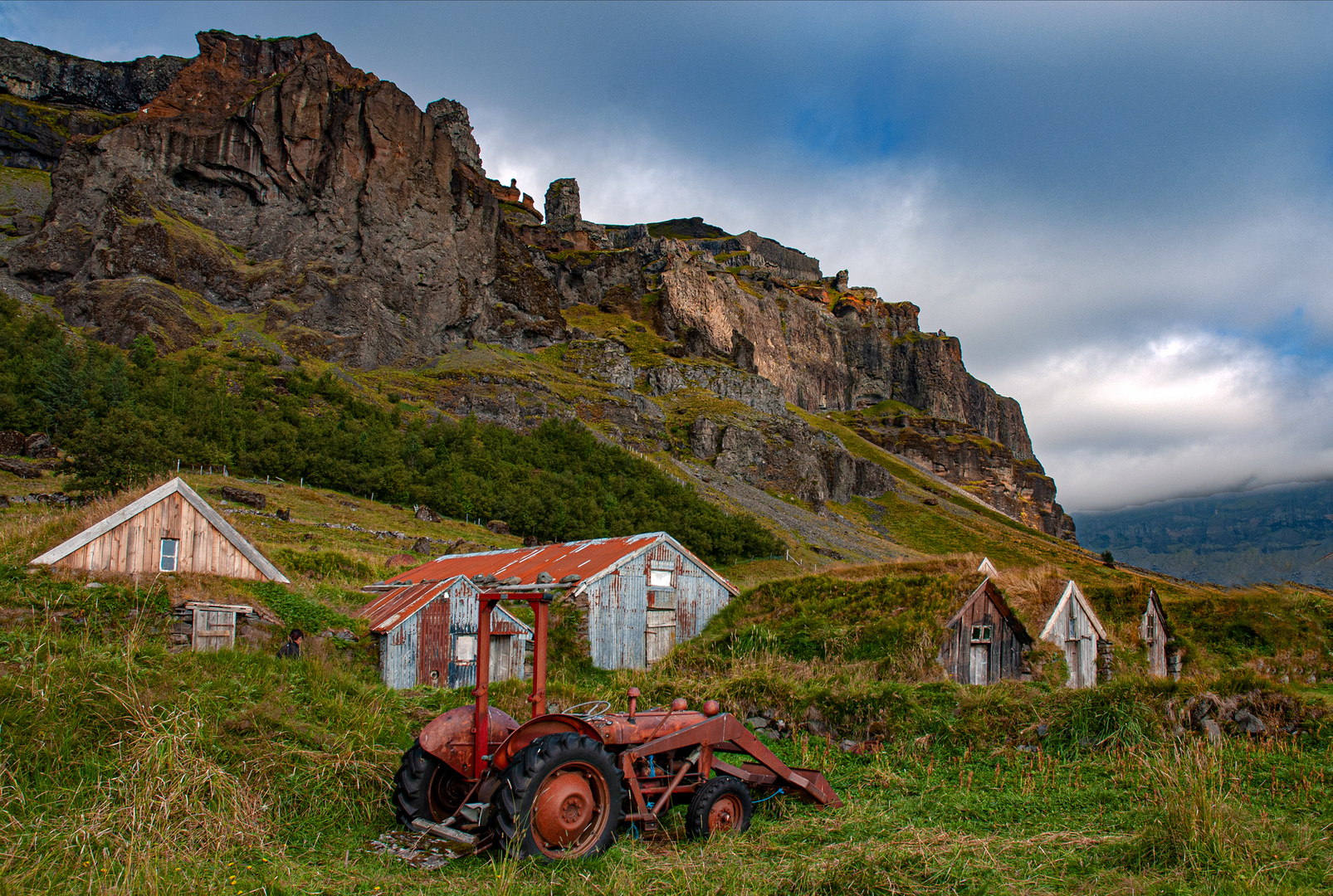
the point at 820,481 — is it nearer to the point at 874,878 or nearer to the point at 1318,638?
the point at 1318,638

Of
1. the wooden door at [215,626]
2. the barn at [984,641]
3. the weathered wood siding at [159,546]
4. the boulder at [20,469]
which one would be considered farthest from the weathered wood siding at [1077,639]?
the boulder at [20,469]

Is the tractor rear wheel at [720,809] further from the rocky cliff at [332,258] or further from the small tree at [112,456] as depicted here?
the rocky cliff at [332,258]

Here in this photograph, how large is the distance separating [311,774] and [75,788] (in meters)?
1.99

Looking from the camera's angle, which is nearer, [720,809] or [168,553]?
[720,809]

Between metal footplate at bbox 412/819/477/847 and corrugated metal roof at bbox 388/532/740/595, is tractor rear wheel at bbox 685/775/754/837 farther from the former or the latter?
corrugated metal roof at bbox 388/532/740/595

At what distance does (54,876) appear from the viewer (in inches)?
197

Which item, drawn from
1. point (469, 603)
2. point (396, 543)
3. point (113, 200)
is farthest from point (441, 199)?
point (469, 603)

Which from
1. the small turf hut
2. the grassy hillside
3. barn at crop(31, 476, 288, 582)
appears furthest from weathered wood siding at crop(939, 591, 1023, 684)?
barn at crop(31, 476, 288, 582)

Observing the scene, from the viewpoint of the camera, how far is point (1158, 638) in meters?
22.3

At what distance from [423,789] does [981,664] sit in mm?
15523

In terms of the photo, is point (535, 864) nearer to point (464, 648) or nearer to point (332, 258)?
point (464, 648)

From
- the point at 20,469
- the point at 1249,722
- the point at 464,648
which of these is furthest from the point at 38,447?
the point at 1249,722

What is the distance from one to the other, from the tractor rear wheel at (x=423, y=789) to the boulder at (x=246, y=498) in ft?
150

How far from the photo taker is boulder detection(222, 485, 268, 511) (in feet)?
153
